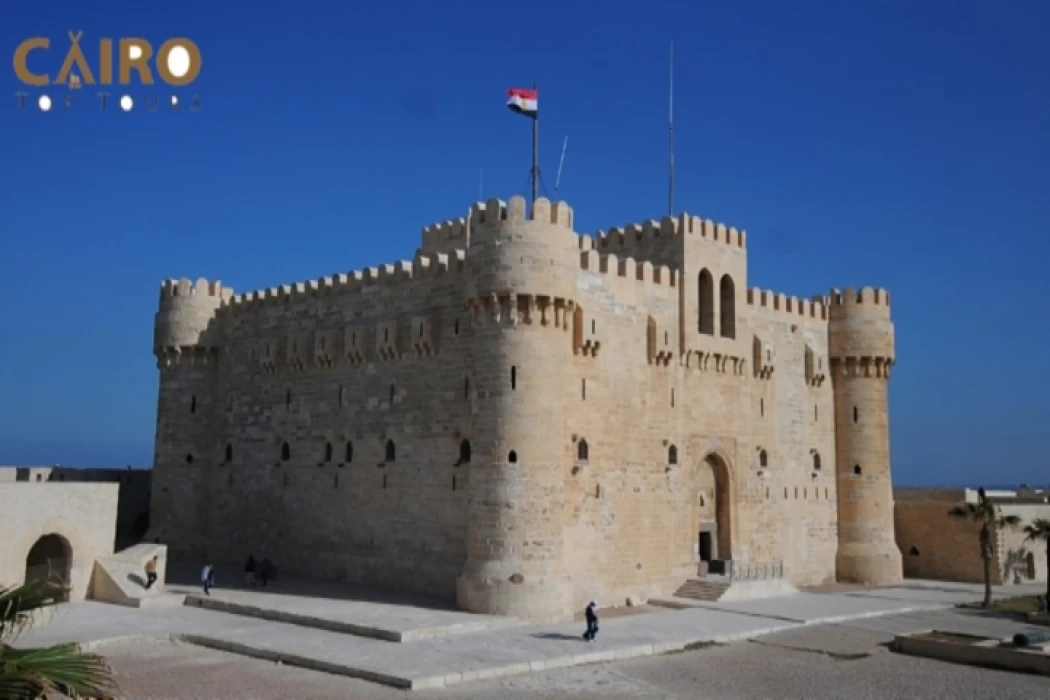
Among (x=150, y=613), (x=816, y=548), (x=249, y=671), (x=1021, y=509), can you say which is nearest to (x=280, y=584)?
(x=150, y=613)

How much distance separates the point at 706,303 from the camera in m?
30.1

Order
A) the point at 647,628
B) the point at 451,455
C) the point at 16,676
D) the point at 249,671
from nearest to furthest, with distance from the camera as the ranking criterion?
the point at 16,676 < the point at 249,671 < the point at 647,628 < the point at 451,455

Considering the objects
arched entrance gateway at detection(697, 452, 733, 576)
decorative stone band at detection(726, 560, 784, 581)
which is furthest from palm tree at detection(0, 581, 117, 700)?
arched entrance gateway at detection(697, 452, 733, 576)

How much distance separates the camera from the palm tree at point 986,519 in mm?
28281

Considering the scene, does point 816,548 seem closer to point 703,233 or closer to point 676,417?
point 676,417

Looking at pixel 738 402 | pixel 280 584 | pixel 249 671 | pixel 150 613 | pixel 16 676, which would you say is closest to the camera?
pixel 16 676

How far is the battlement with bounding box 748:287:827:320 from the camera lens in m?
31.9

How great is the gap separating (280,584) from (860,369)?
69.9ft

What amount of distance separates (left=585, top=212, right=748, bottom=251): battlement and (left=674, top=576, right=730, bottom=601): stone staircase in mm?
10344

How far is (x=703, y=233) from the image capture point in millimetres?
29797

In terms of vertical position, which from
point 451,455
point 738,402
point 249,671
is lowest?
point 249,671

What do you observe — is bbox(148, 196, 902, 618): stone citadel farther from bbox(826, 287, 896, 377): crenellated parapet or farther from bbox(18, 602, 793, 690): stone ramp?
bbox(18, 602, 793, 690): stone ramp

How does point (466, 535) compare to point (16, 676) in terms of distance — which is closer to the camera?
point (16, 676)

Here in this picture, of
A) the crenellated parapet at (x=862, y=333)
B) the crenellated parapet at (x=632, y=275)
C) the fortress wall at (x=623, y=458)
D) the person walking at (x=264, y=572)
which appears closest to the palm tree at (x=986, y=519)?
the crenellated parapet at (x=862, y=333)
